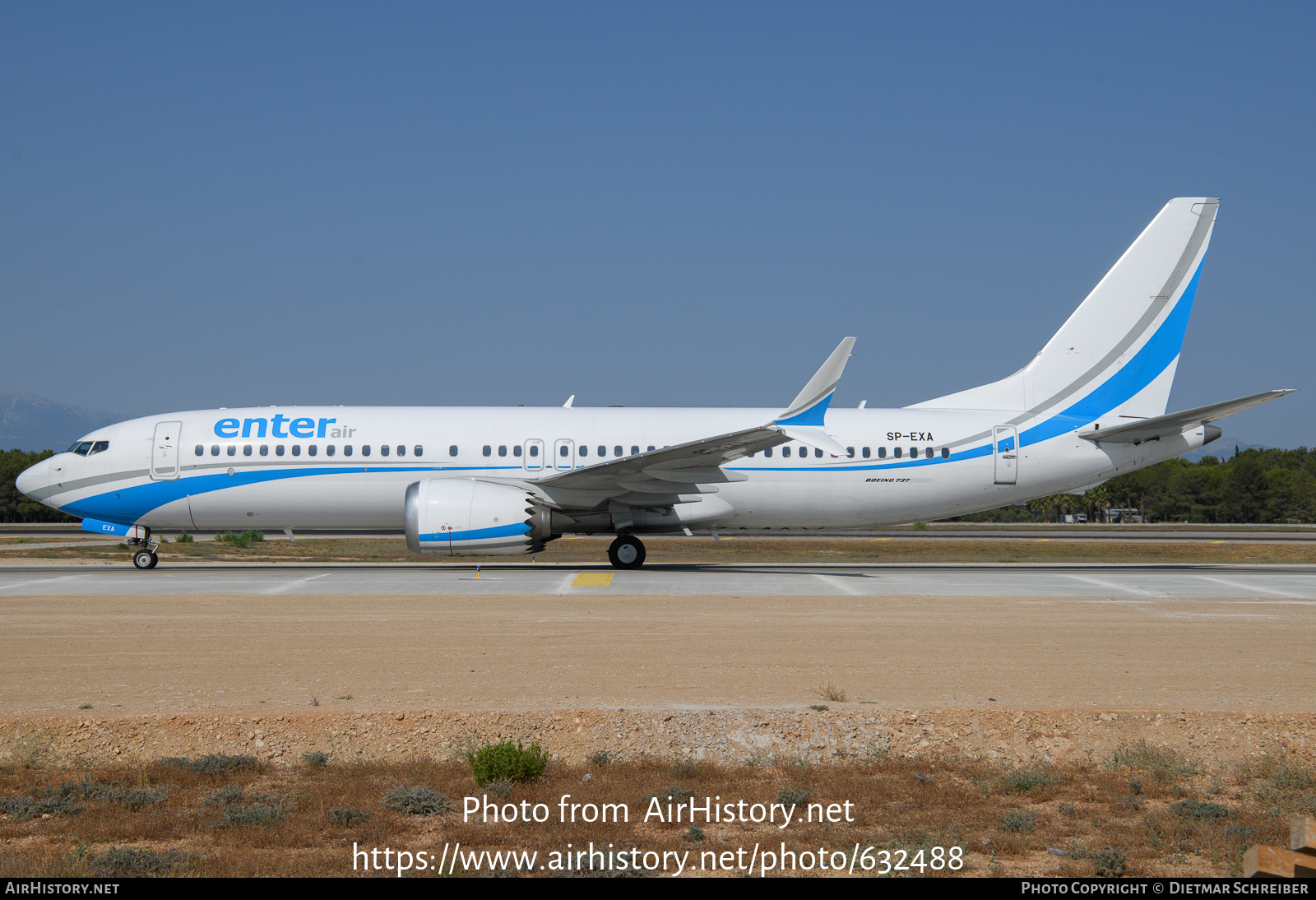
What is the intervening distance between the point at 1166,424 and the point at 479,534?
1594 centimetres

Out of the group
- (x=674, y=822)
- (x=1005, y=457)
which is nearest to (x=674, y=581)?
(x=1005, y=457)

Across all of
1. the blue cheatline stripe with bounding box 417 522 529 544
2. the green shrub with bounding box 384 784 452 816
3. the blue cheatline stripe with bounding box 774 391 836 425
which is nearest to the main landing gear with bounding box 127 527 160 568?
the blue cheatline stripe with bounding box 417 522 529 544

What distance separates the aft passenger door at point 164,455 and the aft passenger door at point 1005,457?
64.2 ft

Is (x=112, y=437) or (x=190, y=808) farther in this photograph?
(x=112, y=437)

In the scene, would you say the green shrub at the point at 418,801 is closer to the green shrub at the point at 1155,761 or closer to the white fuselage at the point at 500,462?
the green shrub at the point at 1155,761

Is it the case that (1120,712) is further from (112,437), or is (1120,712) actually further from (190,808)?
(112,437)

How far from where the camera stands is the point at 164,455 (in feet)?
75.4

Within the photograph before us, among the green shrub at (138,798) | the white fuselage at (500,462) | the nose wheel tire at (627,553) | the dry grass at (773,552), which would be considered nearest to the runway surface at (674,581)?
the nose wheel tire at (627,553)

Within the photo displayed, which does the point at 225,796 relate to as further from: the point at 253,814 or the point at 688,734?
the point at 688,734

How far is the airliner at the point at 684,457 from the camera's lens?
74.4 feet

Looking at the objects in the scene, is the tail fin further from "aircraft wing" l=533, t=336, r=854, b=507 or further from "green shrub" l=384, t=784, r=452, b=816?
"green shrub" l=384, t=784, r=452, b=816

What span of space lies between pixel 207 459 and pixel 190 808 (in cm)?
1791
